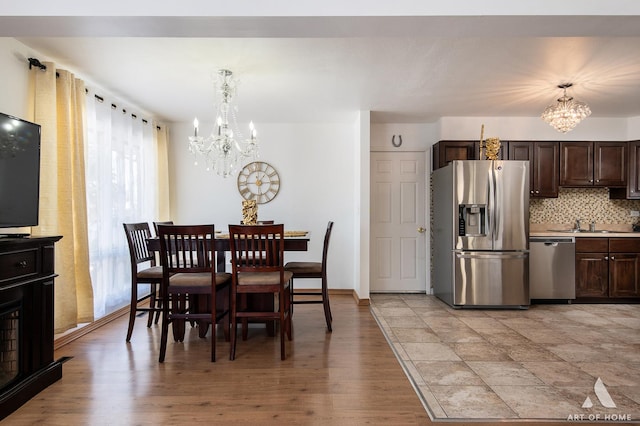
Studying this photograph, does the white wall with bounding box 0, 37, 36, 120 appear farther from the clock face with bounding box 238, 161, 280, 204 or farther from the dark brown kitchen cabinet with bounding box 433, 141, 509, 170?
the dark brown kitchen cabinet with bounding box 433, 141, 509, 170

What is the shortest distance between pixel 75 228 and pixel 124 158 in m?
1.28

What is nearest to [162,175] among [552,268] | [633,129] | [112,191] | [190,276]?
[112,191]

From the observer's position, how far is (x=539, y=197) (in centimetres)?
512

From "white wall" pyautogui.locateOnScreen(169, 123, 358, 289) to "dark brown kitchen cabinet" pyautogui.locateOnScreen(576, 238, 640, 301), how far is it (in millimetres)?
2957

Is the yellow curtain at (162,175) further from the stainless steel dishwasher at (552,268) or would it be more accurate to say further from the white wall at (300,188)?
the stainless steel dishwasher at (552,268)

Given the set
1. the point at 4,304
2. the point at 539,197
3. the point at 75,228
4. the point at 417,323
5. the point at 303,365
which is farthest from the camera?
the point at 539,197

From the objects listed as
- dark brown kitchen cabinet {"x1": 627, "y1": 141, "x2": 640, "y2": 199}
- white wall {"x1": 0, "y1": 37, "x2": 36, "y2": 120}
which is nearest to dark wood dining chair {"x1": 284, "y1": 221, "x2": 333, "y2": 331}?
white wall {"x1": 0, "y1": 37, "x2": 36, "y2": 120}

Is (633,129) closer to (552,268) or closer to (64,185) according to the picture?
(552,268)

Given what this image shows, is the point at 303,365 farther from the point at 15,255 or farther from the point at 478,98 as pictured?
the point at 478,98

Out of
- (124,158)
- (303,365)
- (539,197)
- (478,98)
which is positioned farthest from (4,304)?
(539,197)

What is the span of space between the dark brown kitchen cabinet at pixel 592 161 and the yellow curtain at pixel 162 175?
534cm

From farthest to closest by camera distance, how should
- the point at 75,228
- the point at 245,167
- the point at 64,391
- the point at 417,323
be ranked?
the point at 245,167 < the point at 417,323 < the point at 75,228 < the point at 64,391

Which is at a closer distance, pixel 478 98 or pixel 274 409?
pixel 274 409

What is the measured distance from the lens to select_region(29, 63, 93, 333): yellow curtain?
10.0 ft
